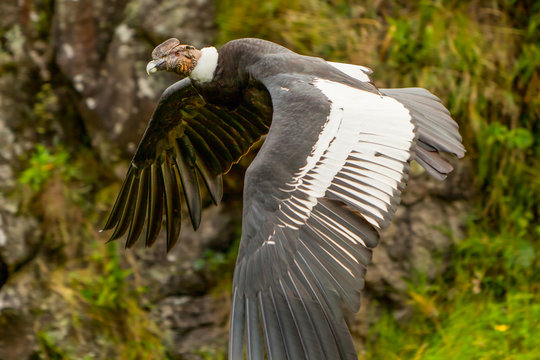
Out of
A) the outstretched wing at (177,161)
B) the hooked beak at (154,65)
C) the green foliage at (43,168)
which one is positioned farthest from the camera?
the green foliage at (43,168)

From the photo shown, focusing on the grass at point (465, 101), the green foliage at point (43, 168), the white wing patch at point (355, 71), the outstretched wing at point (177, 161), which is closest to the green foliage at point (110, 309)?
the green foliage at point (43, 168)

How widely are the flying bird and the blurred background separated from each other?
840 millimetres

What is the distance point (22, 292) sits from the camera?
4.91m

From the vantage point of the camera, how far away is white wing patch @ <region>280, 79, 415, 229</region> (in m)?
2.70

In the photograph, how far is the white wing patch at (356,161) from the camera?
270 cm

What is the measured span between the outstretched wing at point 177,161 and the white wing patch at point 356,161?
0.80 meters

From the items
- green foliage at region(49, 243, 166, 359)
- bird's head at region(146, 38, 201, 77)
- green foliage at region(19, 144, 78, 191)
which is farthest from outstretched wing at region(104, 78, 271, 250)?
green foliage at region(19, 144, 78, 191)

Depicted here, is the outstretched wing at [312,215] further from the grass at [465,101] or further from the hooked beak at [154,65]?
the grass at [465,101]

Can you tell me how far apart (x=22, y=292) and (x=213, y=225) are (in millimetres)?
1274

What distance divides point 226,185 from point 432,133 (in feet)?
5.54

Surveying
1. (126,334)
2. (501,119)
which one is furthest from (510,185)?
(126,334)

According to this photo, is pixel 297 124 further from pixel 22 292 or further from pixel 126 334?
pixel 22 292

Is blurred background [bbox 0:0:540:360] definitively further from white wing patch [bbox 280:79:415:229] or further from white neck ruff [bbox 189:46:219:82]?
white wing patch [bbox 280:79:415:229]

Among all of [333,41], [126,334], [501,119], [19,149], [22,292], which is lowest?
[126,334]
